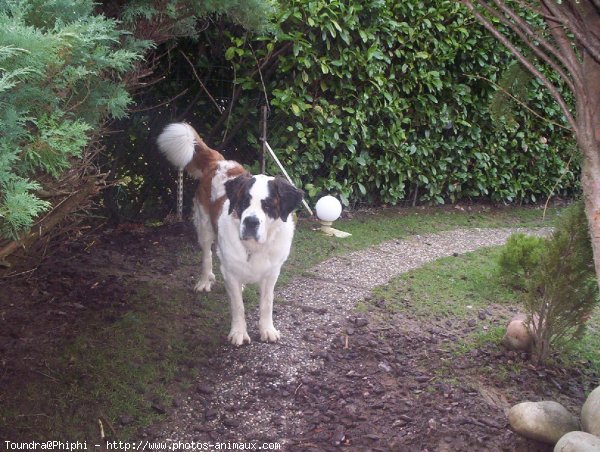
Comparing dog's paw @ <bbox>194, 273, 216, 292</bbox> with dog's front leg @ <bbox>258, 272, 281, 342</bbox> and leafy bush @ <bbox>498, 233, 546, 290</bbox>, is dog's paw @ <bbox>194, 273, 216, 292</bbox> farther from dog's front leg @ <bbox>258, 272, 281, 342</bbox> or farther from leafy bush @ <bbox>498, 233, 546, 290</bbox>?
leafy bush @ <bbox>498, 233, 546, 290</bbox>

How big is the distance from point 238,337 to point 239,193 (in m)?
1.03

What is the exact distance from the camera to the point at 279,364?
3.85 meters

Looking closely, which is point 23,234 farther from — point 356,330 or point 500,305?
point 500,305

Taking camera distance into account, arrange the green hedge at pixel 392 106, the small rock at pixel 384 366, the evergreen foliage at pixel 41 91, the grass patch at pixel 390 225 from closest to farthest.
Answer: the evergreen foliage at pixel 41 91 → the small rock at pixel 384 366 → the grass patch at pixel 390 225 → the green hedge at pixel 392 106

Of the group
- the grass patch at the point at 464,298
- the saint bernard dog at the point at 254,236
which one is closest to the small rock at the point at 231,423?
the saint bernard dog at the point at 254,236

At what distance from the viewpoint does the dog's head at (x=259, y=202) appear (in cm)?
385

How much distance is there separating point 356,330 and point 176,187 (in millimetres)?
3670

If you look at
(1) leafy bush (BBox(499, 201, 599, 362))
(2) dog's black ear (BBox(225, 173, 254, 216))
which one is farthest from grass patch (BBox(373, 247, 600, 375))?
(2) dog's black ear (BBox(225, 173, 254, 216))

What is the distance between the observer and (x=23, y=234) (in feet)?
8.22

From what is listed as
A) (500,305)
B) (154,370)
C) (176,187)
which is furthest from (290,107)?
(154,370)

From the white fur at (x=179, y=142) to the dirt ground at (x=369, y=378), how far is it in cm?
121

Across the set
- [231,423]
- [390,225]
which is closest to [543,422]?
[231,423]

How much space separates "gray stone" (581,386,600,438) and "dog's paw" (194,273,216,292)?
10.4 feet

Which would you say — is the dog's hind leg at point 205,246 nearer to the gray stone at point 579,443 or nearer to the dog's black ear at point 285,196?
the dog's black ear at point 285,196
